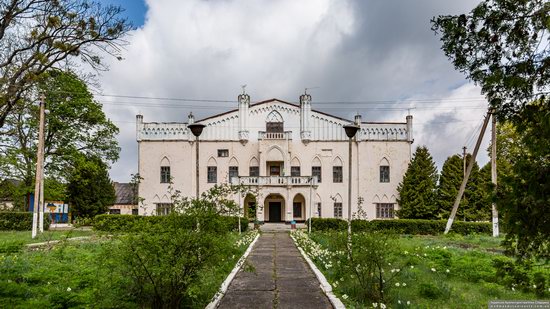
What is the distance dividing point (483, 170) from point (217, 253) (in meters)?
36.0

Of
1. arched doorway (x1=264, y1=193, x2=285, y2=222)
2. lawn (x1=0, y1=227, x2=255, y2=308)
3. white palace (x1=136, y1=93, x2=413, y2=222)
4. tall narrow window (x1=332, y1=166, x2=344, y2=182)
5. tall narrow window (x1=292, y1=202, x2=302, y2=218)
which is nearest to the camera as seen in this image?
lawn (x1=0, y1=227, x2=255, y2=308)

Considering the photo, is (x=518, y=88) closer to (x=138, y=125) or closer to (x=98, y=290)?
(x=98, y=290)

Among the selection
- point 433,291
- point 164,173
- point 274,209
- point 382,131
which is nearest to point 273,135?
point 274,209

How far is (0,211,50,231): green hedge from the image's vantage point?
29.8 metres

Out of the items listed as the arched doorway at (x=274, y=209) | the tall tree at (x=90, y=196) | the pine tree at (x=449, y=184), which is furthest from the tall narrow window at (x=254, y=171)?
the pine tree at (x=449, y=184)

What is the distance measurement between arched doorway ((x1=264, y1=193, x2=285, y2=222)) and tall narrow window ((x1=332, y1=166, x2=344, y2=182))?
502 centimetres

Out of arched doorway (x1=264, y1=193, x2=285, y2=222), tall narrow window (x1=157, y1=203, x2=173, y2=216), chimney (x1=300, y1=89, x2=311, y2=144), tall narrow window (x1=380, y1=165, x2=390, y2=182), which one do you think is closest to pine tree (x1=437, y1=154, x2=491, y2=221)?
tall narrow window (x1=380, y1=165, x2=390, y2=182)

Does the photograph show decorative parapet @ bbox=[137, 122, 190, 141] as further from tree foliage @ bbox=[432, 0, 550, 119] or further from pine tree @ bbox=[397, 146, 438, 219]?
tree foliage @ bbox=[432, 0, 550, 119]

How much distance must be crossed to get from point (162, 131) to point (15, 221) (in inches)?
580

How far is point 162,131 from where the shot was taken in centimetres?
4122

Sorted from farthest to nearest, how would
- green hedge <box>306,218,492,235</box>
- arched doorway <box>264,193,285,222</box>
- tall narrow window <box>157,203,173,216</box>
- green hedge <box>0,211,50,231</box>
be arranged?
arched doorway <box>264,193,285,222</box>
green hedge <box>0,211,50,231</box>
green hedge <box>306,218,492,235</box>
tall narrow window <box>157,203,173,216</box>

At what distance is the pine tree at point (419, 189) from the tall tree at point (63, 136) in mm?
23452

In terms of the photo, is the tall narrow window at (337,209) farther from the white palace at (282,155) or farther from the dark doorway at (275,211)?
the dark doorway at (275,211)

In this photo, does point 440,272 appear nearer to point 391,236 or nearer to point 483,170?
point 391,236
